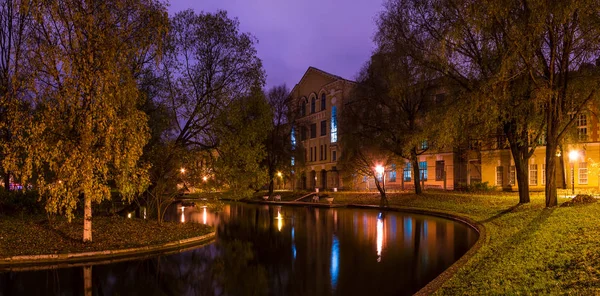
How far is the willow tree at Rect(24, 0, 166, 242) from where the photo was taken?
12.3 metres

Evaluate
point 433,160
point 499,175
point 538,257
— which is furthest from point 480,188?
point 538,257

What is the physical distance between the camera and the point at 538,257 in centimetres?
927

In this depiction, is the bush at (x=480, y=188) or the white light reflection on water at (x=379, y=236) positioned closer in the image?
the white light reflection on water at (x=379, y=236)

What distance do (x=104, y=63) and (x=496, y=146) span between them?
37.3m

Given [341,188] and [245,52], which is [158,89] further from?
[341,188]

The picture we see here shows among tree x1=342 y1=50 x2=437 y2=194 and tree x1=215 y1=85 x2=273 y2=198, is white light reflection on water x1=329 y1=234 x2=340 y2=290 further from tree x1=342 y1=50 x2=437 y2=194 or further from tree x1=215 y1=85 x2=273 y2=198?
tree x1=342 y1=50 x2=437 y2=194

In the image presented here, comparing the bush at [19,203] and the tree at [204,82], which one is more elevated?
the tree at [204,82]

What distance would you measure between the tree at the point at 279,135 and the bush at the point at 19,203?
28714 millimetres

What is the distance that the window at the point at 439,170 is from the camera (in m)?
44.6

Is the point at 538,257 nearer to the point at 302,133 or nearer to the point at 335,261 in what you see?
the point at 335,261

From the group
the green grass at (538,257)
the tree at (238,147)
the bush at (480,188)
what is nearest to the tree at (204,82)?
the tree at (238,147)

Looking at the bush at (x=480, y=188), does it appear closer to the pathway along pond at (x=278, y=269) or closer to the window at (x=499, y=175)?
the window at (x=499, y=175)

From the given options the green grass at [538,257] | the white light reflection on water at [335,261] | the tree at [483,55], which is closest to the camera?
the green grass at [538,257]

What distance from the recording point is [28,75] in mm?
12625
